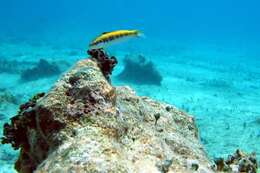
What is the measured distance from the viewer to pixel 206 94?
23141 millimetres

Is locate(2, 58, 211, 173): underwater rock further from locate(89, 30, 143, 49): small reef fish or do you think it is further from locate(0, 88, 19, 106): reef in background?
locate(0, 88, 19, 106): reef in background

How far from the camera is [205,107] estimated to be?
19.7m

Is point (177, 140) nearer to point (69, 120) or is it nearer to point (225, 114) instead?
point (69, 120)

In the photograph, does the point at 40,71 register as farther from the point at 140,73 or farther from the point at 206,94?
the point at 206,94

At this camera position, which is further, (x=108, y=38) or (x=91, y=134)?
(x=108, y=38)

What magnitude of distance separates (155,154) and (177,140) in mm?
1060

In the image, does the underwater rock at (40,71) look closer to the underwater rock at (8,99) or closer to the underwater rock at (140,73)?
the underwater rock at (140,73)

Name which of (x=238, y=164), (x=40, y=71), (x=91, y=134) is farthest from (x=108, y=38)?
(x=40, y=71)

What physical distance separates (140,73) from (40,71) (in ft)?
22.3

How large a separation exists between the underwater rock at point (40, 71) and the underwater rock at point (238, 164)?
64.8 feet

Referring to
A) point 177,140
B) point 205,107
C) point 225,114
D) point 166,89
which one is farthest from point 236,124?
point 177,140

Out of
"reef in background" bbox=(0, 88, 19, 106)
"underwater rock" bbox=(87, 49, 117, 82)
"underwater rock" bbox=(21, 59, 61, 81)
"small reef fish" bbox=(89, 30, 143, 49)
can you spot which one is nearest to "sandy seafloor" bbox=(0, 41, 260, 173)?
"reef in background" bbox=(0, 88, 19, 106)

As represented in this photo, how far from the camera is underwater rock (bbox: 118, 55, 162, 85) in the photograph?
25.2m

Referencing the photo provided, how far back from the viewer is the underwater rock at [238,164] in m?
5.54
